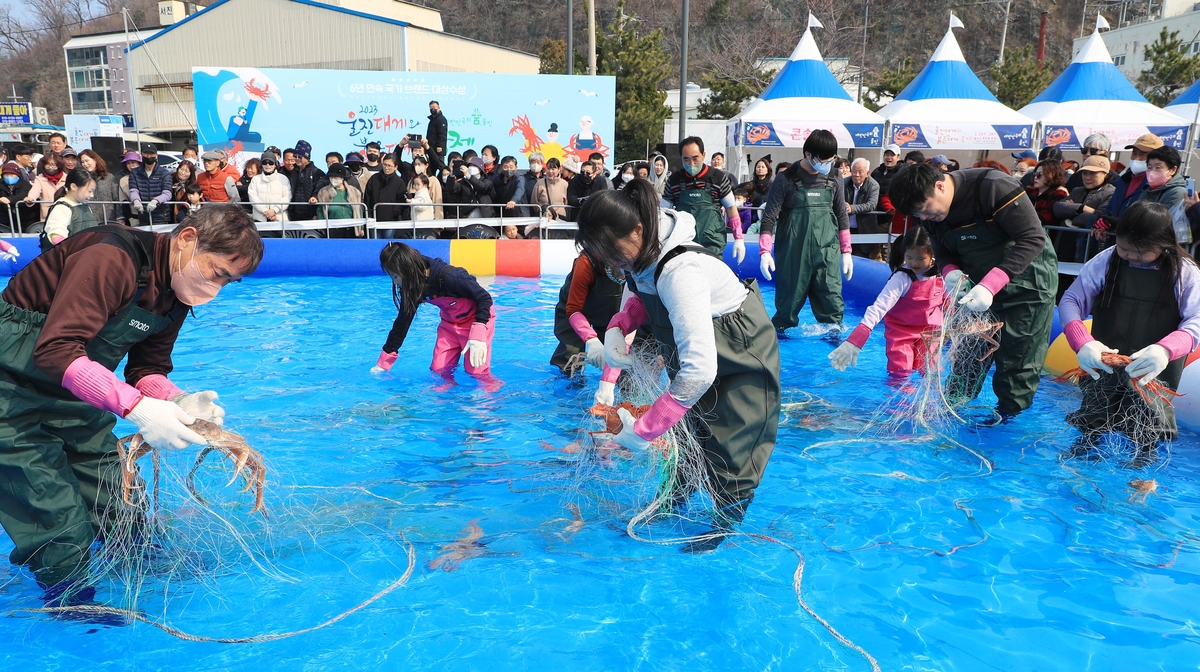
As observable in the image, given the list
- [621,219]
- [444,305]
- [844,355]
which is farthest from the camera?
[444,305]

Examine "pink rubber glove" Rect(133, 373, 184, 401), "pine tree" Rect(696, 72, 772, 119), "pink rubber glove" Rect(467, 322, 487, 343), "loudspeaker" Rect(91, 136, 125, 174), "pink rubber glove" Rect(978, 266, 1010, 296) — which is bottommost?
"pink rubber glove" Rect(467, 322, 487, 343)

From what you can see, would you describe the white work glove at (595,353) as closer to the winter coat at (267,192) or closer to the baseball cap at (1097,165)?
the baseball cap at (1097,165)

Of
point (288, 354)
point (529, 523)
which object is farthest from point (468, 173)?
point (529, 523)

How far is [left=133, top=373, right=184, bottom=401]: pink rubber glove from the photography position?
118 inches

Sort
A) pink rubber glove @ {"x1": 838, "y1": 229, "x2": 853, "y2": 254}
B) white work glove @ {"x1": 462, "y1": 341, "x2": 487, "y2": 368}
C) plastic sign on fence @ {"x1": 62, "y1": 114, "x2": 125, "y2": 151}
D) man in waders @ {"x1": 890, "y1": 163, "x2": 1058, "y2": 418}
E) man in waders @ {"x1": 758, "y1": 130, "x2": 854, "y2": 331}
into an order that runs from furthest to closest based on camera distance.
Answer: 1. plastic sign on fence @ {"x1": 62, "y1": 114, "x2": 125, "y2": 151}
2. pink rubber glove @ {"x1": 838, "y1": 229, "x2": 853, "y2": 254}
3. man in waders @ {"x1": 758, "y1": 130, "x2": 854, "y2": 331}
4. white work glove @ {"x1": 462, "y1": 341, "x2": 487, "y2": 368}
5. man in waders @ {"x1": 890, "y1": 163, "x2": 1058, "y2": 418}

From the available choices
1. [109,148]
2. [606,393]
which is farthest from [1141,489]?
[109,148]

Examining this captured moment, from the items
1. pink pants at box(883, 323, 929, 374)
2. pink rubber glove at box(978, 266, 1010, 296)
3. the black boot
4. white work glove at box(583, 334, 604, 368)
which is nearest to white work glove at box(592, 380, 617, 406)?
white work glove at box(583, 334, 604, 368)

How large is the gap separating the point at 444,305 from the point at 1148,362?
160 inches

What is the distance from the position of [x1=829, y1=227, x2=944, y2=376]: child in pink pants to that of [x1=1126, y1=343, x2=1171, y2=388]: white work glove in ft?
5.27

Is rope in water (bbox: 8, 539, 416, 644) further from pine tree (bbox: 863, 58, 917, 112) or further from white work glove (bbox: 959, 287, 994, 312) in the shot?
pine tree (bbox: 863, 58, 917, 112)

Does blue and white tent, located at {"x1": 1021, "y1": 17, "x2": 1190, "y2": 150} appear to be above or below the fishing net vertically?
above

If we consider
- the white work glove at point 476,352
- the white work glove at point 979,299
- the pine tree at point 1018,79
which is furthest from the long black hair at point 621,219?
the pine tree at point 1018,79

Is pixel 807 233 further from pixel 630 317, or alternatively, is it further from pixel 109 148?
pixel 109 148

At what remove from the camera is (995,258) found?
459 cm
